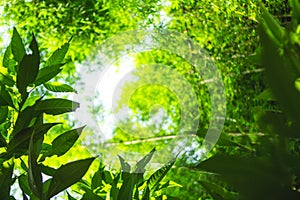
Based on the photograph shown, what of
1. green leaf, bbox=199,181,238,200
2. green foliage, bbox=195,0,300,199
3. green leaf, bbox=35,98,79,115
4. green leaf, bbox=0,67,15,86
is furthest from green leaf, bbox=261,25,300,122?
green leaf, bbox=0,67,15,86

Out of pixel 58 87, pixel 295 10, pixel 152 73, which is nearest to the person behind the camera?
pixel 295 10

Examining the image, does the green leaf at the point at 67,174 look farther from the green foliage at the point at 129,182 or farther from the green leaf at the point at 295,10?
the green leaf at the point at 295,10

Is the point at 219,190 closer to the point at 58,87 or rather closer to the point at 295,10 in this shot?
the point at 295,10

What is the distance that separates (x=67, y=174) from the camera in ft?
1.15

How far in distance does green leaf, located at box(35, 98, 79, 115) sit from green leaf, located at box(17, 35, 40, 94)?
0.17 feet

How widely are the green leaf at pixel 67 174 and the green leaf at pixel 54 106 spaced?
0.12 meters

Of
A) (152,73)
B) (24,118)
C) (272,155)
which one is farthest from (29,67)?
(152,73)

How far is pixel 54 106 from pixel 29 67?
0.08 metres

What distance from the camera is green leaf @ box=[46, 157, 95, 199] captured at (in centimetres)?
35

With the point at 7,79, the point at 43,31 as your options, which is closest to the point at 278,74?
the point at 7,79

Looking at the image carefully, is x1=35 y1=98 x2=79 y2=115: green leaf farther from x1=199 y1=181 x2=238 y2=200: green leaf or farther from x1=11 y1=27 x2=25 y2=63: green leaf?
x1=199 y1=181 x2=238 y2=200: green leaf

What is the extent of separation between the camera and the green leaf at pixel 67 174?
0.35m

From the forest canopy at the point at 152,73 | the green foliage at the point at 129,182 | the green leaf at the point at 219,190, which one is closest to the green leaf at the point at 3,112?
the green foliage at the point at 129,182

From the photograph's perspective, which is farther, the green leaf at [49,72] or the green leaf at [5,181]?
the green leaf at [49,72]
